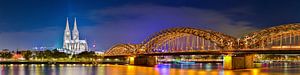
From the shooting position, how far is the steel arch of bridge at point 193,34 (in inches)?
4698

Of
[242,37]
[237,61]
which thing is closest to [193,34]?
[242,37]

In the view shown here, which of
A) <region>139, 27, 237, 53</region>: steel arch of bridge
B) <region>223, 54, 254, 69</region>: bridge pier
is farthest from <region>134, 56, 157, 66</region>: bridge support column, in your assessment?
<region>223, 54, 254, 69</region>: bridge pier

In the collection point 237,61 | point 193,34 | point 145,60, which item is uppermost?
point 193,34

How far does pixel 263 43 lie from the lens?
111500mm

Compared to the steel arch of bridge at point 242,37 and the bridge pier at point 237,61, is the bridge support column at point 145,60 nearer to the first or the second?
the steel arch of bridge at point 242,37

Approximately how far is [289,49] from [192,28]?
43726mm

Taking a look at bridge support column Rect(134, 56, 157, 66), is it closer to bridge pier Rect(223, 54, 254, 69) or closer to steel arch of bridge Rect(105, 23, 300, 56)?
steel arch of bridge Rect(105, 23, 300, 56)

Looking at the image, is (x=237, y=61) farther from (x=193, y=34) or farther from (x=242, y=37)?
(x=193, y=34)

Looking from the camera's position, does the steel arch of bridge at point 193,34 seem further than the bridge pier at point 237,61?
Yes

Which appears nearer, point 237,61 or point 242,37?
point 237,61

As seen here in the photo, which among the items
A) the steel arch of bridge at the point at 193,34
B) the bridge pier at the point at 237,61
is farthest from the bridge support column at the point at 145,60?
the bridge pier at the point at 237,61

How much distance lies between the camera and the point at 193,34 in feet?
435

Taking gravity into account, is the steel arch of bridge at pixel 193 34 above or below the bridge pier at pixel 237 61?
above

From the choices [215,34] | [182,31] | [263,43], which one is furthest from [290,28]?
[182,31]
